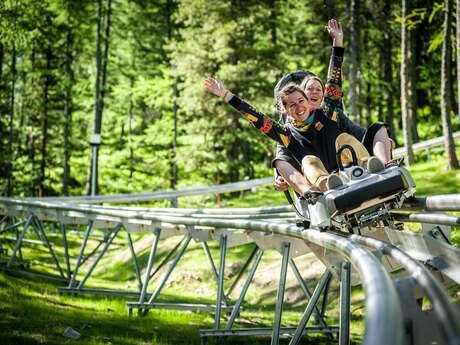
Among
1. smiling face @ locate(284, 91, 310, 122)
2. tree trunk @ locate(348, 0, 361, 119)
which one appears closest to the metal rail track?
smiling face @ locate(284, 91, 310, 122)

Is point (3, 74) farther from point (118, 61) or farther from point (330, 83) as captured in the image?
point (330, 83)

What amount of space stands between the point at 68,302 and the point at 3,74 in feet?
57.7

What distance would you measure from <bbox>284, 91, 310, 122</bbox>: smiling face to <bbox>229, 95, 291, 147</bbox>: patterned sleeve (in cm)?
18

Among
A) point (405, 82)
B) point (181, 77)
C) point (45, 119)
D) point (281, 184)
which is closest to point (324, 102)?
point (281, 184)

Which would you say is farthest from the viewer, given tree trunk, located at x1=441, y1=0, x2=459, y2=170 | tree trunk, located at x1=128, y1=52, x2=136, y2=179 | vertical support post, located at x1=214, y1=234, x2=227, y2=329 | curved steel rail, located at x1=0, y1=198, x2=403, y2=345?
tree trunk, located at x1=128, y1=52, x2=136, y2=179

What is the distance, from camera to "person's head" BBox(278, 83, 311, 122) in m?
4.47

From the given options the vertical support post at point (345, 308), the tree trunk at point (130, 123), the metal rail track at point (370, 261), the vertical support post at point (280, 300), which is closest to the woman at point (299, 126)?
the metal rail track at point (370, 261)

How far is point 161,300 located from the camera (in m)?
8.48

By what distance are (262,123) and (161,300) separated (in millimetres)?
5264

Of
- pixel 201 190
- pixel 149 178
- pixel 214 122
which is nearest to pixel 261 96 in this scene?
pixel 214 122

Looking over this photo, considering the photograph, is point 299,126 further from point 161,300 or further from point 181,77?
point 181,77

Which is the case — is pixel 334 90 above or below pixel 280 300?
above

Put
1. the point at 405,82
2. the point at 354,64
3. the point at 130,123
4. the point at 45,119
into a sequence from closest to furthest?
the point at 405,82
the point at 354,64
the point at 45,119
the point at 130,123

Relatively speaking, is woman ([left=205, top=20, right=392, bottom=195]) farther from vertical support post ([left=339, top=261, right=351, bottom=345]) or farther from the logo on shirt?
vertical support post ([left=339, top=261, right=351, bottom=345])
